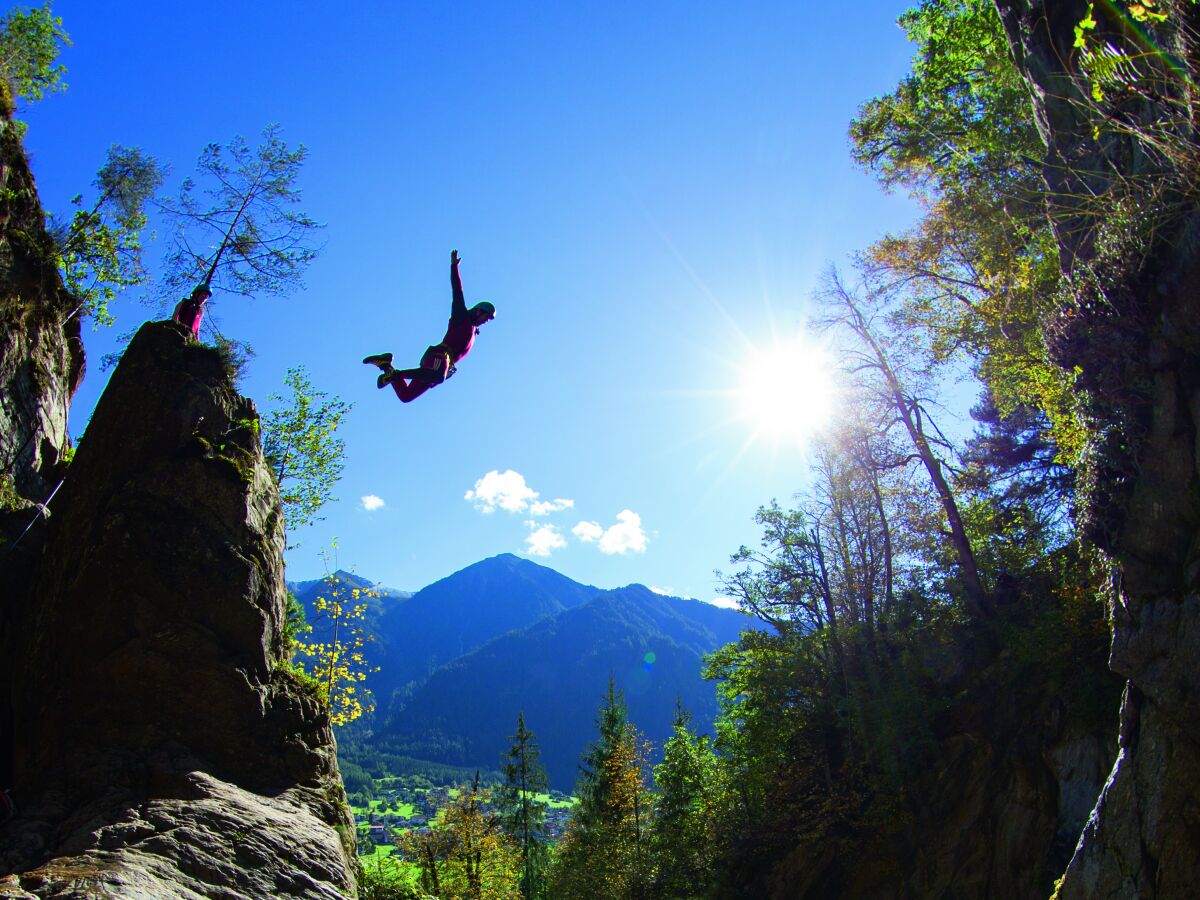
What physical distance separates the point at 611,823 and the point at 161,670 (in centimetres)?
3032

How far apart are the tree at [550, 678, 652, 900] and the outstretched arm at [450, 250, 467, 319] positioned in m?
24.4

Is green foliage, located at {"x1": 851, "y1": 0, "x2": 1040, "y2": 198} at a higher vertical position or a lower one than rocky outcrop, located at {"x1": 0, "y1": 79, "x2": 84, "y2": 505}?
higher

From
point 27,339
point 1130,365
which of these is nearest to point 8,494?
point 27,339

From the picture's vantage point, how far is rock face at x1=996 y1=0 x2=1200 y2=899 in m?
7.43

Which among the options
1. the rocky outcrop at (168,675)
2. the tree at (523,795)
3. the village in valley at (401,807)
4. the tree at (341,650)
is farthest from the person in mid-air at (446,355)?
the village in valley at (401,807)

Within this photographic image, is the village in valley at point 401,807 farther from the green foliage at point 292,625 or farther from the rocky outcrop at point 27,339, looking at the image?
the rocky outcrop at point 27,339

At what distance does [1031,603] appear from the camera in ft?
57.7

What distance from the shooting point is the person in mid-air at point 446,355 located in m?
10.2

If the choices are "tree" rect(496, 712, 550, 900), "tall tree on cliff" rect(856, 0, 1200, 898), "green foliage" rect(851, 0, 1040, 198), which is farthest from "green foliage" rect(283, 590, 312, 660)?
"tree" rect(496, 712, 550, 900)

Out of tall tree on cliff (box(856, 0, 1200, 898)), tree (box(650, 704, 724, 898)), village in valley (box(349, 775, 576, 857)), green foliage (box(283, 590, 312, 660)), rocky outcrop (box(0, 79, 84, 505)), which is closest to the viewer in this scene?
tall tree on cliff (box(856, 0, 1200, 898))

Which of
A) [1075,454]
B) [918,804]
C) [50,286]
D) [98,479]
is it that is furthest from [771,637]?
[50,286]

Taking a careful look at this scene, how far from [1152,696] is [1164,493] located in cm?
238

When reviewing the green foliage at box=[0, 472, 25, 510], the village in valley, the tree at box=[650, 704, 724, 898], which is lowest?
the village in valley

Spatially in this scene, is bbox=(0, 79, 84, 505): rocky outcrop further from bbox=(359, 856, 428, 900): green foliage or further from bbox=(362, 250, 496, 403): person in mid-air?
bbox=(359, 856, 428, 900): green foliage
